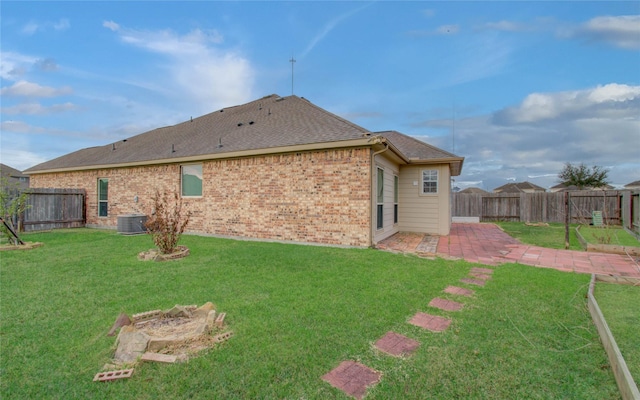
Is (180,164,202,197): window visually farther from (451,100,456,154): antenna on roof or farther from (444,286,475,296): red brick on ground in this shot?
(451,100,456,154): antenna on roof

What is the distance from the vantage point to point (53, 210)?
1245 centimetres

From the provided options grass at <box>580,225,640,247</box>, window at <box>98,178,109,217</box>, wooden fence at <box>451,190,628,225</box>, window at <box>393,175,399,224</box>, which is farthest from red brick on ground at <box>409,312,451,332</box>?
wooden fence at <box>451,190,628,225</box>

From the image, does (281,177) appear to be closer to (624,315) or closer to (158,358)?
(158,358)

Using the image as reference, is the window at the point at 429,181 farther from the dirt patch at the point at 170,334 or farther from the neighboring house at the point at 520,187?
the neighboring house at the point at 520,187

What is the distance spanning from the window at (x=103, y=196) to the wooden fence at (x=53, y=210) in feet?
3.47

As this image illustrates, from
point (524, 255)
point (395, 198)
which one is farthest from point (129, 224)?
point (524, 255)

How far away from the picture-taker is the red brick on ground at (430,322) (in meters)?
3.07

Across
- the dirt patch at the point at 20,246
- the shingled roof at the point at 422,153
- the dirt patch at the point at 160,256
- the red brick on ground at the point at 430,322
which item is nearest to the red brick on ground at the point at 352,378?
the red brick on ground at the point at 430,322

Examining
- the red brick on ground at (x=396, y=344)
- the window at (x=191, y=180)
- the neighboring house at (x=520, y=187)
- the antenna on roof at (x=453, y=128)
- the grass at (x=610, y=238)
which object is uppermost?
the antenna on roof at (x=453, y=128)

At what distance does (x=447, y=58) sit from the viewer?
10.4 meters

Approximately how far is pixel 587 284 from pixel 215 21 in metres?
10.8

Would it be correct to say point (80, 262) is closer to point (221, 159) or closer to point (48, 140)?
point (221, 159)

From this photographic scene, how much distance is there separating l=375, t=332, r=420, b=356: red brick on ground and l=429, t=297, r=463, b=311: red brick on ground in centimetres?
103

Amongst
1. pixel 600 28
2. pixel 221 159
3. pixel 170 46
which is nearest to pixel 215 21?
pixel 170 46
